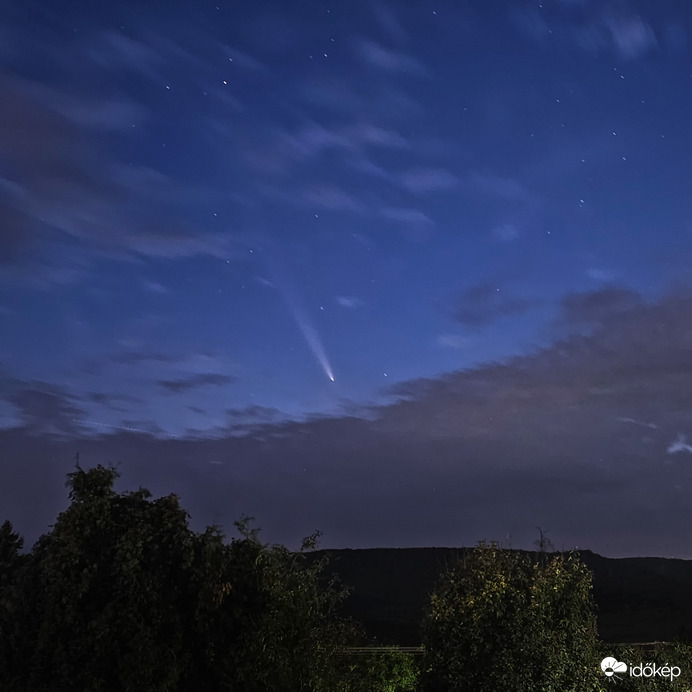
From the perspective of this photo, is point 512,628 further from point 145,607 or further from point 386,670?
point 145,607

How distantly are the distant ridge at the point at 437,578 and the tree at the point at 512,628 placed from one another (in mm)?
45434

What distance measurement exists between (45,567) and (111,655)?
6.22 feet

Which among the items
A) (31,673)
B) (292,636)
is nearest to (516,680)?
(292,636)

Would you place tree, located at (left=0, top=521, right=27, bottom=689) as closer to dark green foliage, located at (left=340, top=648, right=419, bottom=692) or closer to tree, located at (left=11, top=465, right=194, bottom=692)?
tree, located at (left=11, top=465, right=194, bottom=692)

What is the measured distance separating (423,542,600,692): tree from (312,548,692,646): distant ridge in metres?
45.4

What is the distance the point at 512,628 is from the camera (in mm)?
18656

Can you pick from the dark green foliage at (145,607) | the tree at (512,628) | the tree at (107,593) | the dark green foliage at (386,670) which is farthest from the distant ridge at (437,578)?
the tree at (107,593)

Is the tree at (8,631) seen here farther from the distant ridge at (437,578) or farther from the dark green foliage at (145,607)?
the distant ridge at (437,578)

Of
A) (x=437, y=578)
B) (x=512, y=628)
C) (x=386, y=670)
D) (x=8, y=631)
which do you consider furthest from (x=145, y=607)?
(x=437, y=578)

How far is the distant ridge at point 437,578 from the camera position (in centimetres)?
6862

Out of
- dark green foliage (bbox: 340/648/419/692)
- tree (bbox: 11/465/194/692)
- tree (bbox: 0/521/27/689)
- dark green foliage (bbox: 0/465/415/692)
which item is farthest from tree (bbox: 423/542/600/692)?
tree (bbox: 0/521/27/689)

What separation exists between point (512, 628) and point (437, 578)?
66920mm

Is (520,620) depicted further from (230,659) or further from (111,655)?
(111,655)

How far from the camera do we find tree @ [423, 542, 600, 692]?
1842cm
